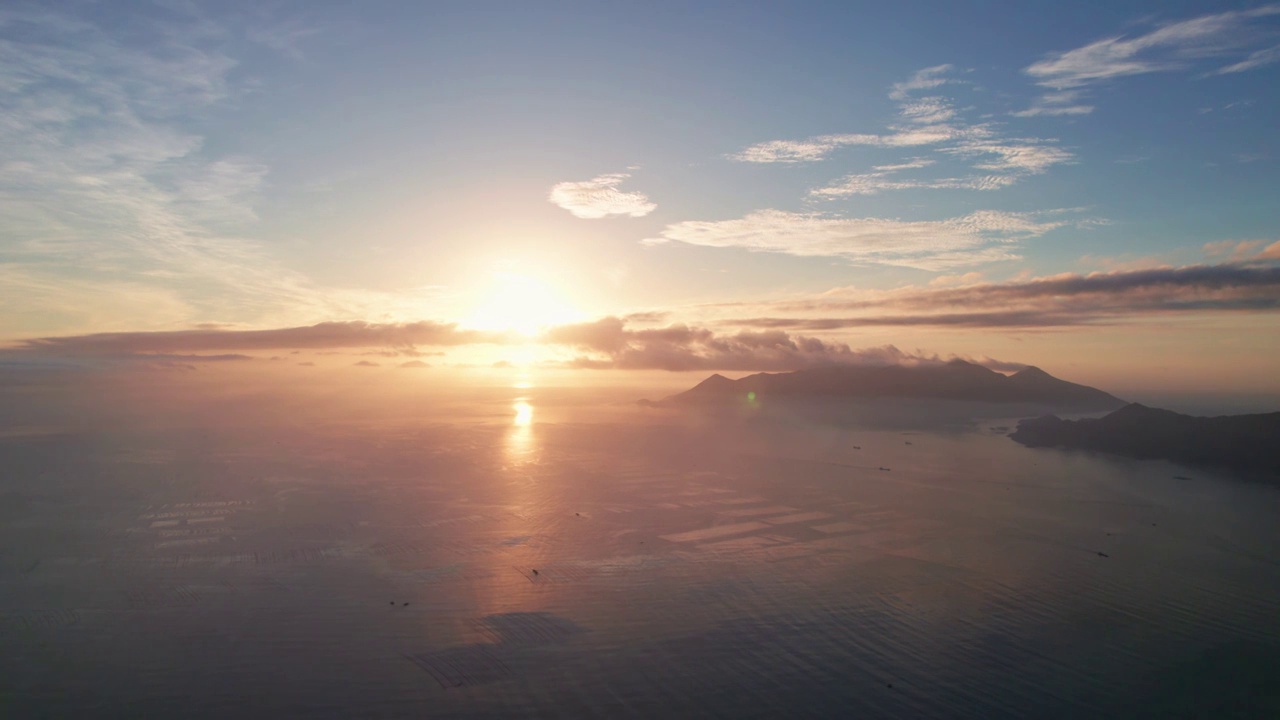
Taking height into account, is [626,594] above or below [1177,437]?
below

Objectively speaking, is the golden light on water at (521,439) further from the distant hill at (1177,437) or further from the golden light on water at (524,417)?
the distant hill at (1177,437)

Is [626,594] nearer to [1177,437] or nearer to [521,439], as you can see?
[521,439]

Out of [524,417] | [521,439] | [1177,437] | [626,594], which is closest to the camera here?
[626,594]

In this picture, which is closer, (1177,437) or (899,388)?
(1177,437)

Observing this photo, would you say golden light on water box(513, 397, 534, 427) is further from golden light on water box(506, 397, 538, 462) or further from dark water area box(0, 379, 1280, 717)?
dark water area box(0, 379, 1280, 717)

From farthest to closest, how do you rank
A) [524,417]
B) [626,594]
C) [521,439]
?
[524,417]
[521,439]
[626,594]

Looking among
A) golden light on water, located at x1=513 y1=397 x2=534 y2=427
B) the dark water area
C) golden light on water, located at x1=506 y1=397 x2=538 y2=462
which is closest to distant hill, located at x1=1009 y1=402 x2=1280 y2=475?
the dark water area

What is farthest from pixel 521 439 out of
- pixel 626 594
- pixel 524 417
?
pixel 626 594

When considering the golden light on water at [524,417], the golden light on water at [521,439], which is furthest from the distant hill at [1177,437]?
the golden light on water at [524,417]
